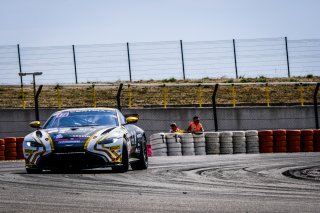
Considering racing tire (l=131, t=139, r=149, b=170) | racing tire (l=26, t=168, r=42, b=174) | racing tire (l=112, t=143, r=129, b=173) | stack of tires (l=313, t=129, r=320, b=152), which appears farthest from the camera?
stack of tires (l=313, t=129, r=320, b=152)

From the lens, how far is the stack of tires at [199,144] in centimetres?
2234

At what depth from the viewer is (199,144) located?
2239cm

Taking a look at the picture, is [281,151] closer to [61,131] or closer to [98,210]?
[61,131]

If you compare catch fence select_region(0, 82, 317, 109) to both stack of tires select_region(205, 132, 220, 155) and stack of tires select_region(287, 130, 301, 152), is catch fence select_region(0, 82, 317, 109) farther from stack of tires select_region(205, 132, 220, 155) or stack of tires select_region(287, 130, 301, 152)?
stack of tires select_region(205, 132, 220, 155)

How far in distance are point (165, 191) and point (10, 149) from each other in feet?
42.5

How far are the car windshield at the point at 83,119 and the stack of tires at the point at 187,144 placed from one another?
784cm

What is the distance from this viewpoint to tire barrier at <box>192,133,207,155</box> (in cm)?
2234

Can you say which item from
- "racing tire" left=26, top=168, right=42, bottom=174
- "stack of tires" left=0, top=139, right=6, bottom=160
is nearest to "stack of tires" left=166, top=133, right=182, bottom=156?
"stack of tires" left=0, top=139, right=6, bottom=160

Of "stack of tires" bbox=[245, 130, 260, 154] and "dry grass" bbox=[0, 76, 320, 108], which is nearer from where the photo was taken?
"stack of tires" bbox=[245, 130, 260, 154]

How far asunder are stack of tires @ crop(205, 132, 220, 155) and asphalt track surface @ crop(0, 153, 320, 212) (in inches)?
309

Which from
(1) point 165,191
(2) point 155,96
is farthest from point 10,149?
(2) point 155,96

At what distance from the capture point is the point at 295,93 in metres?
38.8

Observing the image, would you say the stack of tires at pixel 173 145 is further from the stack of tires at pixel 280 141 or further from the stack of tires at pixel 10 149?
the stack of tires at pixel 10 149

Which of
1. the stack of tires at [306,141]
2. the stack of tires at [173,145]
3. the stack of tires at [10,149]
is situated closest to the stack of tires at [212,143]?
the stack of tires at [173,145]
